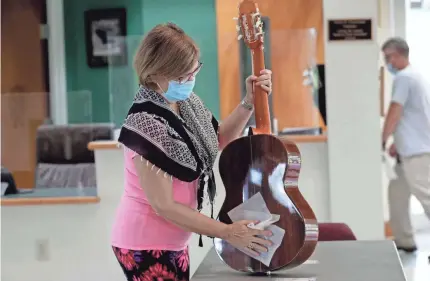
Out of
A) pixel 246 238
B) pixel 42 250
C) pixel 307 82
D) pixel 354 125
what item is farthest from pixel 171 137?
pixel 307 82

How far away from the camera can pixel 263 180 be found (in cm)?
175

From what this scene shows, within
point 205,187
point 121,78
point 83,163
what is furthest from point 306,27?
point 205,187

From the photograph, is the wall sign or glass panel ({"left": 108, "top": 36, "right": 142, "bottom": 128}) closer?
the wall sign

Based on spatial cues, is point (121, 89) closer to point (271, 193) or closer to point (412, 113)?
point (412, 113)

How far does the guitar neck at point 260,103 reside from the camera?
1.82m

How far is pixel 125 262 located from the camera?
189cm

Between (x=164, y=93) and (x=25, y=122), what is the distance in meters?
3.10

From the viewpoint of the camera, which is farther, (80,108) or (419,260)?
(80,108)

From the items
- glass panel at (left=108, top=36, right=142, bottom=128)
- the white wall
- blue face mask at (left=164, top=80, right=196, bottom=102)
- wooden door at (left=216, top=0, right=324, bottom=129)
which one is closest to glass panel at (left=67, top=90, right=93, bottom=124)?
glass panel at (left=108, top=36, right=142, bottom=128)

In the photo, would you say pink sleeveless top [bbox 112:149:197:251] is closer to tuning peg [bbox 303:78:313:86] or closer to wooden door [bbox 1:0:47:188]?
tuning peg [bbox 303:78:313:86]

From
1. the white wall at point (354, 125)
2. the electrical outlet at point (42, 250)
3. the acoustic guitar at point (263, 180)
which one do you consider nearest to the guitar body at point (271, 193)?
the acoustic guitar at point (263, 180)

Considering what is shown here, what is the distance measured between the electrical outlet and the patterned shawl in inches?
85.8

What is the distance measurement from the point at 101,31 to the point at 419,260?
379cm

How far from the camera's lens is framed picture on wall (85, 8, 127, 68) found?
659cm
